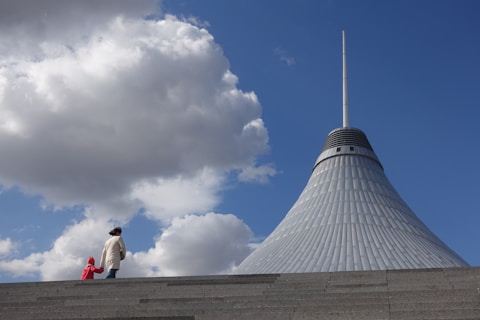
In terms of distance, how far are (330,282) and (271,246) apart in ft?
56.7

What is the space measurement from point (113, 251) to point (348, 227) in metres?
16.0

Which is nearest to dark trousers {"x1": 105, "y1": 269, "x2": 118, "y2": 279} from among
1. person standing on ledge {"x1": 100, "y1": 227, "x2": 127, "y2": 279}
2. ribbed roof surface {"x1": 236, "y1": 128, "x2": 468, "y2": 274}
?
person standing on ledge {"x1": 100, "y1": 227, "x2": 127, "y2": 279}

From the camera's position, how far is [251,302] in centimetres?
978

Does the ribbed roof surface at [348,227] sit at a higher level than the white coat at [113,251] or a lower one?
higher

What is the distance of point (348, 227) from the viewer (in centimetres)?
2681

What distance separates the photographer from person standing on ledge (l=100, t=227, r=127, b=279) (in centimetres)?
1223

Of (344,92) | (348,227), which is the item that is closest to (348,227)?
(348,227)

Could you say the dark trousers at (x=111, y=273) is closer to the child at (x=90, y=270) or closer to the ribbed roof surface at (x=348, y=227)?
the child at (x=90, y=270)

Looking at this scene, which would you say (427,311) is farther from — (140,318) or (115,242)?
(115,242)

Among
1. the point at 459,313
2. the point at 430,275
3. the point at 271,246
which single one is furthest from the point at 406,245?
the point at 459,313

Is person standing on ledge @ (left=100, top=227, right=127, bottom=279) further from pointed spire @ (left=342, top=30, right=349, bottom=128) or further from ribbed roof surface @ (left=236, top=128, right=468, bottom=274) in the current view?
pointed spire @ (left=342, top=30, right=349, bottom=128)

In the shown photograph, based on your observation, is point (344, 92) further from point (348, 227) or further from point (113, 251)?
point (113, 251)

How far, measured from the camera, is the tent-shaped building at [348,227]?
24.3 meters

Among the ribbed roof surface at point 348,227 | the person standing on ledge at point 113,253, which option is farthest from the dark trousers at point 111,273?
the ribbed roof surface at point 348,227
